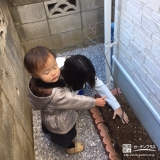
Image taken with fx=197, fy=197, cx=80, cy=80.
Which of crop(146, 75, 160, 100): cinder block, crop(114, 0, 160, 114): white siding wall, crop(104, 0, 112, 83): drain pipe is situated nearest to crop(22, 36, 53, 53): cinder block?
crop(104, 0, 112, 83): drain pipe

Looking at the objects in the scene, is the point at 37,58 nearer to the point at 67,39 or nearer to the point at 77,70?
the point at 77,70

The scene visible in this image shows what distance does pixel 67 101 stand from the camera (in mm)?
1100

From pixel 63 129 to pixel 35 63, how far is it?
0.55 m

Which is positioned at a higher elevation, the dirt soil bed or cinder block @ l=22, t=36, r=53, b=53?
cinder block @ l=22, t=36, r=53, b=53

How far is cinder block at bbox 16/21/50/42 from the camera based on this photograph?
2.16 meters

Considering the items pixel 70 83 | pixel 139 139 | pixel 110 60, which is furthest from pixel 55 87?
pixel 110 60

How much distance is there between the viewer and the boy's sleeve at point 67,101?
107cm

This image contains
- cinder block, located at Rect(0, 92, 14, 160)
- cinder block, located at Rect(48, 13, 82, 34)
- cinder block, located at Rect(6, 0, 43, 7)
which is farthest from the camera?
cinder block, located at Rect(48, 13, 82, 34)

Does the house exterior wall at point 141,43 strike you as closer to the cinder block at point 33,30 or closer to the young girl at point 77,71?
the young girl at point 77,71

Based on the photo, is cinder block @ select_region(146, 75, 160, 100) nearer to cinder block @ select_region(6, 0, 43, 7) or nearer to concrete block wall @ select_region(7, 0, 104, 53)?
concrete block wall @ select_region(7, 0, 104, 53)

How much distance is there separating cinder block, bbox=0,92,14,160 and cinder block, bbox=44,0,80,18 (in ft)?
4.26

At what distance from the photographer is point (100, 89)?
143 centimetres

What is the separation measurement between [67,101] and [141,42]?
2.05 ft

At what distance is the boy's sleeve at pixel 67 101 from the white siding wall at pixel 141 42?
426 mm
